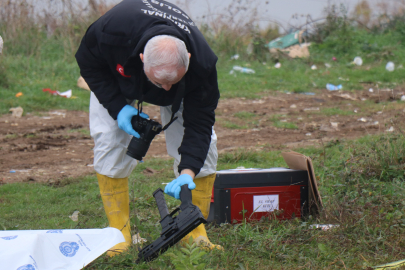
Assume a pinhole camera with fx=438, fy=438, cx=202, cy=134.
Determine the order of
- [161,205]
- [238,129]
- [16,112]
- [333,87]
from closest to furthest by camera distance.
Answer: [161,205] < [238,129] < [16,112] < [333,87]

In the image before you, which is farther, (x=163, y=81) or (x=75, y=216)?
(x=75, y=216)

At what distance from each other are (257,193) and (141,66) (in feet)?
3.99

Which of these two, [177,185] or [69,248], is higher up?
[177,185]

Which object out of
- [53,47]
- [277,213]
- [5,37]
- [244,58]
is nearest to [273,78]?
[244,58]

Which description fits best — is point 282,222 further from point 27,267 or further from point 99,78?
point 27,267

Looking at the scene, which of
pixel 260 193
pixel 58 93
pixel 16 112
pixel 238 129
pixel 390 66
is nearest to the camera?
pixel 260 193

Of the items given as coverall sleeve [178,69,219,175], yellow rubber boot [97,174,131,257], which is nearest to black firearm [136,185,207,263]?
coverall sleeve [178,69,219,175]

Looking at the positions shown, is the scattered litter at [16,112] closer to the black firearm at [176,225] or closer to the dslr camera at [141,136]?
the dslr camera at [141,136]

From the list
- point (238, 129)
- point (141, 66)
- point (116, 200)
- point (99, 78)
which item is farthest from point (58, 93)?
point (141, 66)

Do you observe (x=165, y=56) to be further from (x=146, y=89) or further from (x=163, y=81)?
(x=146, y=89)

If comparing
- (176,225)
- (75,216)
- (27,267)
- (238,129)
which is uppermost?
(176,225)

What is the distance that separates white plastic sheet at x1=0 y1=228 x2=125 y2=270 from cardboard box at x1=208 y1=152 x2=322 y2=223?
3.11 feet

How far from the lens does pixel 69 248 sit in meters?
2.10

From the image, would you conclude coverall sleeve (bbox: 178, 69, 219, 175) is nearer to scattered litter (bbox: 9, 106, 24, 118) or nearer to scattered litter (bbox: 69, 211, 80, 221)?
scattered litter (bbox: 69, 211, 80, 221)
